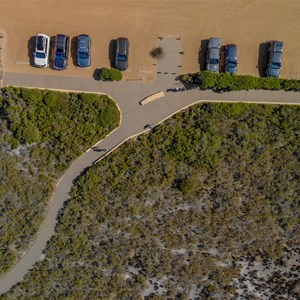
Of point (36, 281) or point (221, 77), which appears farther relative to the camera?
point (36, 281)

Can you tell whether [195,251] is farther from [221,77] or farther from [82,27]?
[82,27]

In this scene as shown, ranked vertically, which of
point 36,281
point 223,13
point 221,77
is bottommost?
point 36,281

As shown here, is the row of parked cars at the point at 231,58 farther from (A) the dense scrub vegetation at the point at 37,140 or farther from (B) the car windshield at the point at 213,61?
(A) the dense scrub vegetation at the point at 37,140

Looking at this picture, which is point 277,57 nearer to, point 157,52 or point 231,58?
point 231,58

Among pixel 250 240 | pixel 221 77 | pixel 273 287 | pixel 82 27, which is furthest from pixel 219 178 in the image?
pixel 82 27

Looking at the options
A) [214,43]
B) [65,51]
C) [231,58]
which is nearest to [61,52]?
[65,51]

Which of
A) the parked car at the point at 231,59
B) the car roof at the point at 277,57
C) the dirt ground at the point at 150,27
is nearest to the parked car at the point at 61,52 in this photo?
the dirt ground at the point at 150,27
